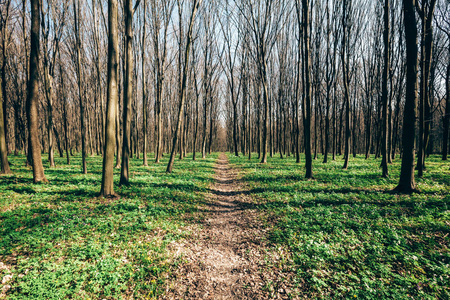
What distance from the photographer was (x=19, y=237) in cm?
450

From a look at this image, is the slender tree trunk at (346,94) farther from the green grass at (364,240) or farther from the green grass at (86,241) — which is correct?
the green grass at (86,241)

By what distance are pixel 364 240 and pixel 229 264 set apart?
3.58 metres

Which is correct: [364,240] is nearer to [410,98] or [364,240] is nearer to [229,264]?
[229,264]

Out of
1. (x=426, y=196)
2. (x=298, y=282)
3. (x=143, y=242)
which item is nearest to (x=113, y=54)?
(x=143, y=242)

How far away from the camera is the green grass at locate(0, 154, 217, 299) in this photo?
3576 mm

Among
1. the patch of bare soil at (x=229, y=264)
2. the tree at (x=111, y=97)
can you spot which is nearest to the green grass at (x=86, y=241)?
the patch of bare soil at (x=229, y=264)

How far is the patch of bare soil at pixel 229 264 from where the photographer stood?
388 centimetres

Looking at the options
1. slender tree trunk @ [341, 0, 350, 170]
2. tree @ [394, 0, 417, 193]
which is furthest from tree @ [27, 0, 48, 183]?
slender tree trunk @ [341, 0, 350, 170]

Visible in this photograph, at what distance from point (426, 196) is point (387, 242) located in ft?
15.7

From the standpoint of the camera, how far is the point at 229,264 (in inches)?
189

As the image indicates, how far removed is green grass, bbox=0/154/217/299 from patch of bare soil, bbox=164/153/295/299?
446mm

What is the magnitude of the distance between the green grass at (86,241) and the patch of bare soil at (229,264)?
1.46 ft

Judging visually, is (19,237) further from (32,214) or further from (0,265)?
(32,214)

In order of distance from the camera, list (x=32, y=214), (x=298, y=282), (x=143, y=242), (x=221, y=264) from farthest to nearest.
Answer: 1. (x=32, y=214)
2. (x=143, y=242)
3. (x=221, y=264)
4. (x=298, y=282)
